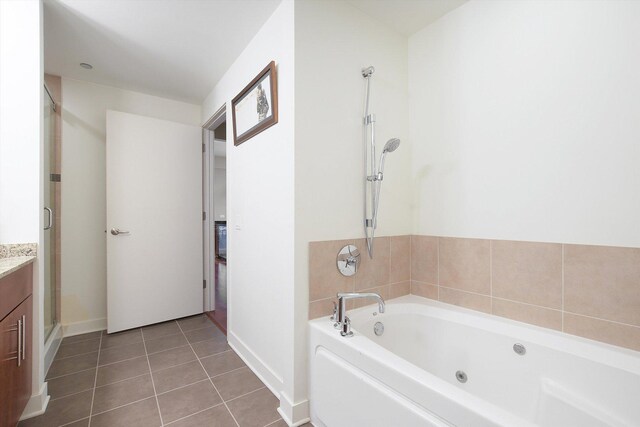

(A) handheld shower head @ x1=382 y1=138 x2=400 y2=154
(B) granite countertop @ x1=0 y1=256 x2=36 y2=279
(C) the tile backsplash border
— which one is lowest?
(C) the tile backsplash border

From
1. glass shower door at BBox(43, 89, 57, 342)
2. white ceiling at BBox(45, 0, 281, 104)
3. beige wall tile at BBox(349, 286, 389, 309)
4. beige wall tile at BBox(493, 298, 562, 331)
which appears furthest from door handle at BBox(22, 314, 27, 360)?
beige wall tile at BBox(493, 298, 562, 331)

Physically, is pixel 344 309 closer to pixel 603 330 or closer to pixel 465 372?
pixel 465 372

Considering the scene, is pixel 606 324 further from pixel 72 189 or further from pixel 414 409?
pixel 72 189

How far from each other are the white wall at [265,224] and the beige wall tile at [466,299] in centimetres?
100

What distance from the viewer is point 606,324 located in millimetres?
1241

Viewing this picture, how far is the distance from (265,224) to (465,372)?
140 centimetres

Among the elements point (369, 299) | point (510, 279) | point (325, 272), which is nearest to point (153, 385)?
point (325, 272)

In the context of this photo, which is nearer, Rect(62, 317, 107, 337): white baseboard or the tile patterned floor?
the tile patterned floor

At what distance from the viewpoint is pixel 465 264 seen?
1.73 meters

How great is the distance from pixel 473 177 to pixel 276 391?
5.69 feet

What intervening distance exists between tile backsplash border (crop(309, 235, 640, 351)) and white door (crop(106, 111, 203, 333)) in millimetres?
1979

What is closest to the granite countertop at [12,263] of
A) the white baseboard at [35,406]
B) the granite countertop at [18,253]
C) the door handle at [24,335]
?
the granite countertop at [18,253]

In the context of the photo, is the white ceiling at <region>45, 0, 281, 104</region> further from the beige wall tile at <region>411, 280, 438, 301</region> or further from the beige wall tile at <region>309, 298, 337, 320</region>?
the beige wall tile at <region>411, 280, 438, 301</region>

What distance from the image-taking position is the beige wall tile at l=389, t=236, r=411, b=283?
1.92m
